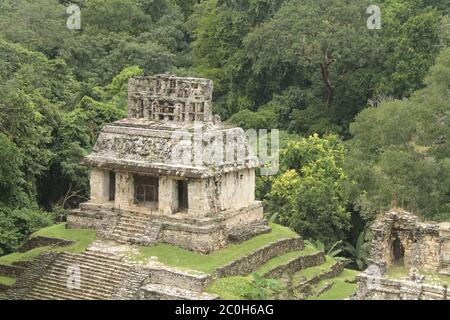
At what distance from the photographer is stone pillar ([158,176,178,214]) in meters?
24.0

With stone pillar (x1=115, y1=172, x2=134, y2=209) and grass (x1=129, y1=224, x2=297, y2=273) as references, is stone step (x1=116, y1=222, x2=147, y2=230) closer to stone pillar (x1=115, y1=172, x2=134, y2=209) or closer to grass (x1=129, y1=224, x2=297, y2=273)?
stone pillar (x1=115, y1=172, x2=134, y2=209)

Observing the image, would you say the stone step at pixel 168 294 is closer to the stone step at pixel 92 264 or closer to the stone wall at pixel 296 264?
the stone step at pixel 92 264

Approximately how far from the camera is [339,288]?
2480 cm

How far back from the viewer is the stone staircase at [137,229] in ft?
77.7

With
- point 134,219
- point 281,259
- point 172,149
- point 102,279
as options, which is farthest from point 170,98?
point 102,279

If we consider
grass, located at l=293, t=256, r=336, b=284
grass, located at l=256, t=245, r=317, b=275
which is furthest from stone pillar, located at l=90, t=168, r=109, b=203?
grass, located at l=293, t=256, r=336, b=284

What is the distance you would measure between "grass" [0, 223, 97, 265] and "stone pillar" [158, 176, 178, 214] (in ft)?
6.98

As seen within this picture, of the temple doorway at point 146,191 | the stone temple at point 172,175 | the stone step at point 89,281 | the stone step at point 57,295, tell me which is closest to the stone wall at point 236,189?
the stone temple at point 172,175

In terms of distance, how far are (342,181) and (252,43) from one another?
39.3 ft

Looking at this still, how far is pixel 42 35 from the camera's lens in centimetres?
4641

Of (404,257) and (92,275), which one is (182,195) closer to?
(92,275)

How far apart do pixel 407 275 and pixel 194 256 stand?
5402mm

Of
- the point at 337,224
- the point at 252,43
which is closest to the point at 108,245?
the point at 337,224

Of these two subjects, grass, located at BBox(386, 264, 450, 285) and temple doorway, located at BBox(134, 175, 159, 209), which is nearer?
grass, located at BBox(386, 264, 450, 285)
